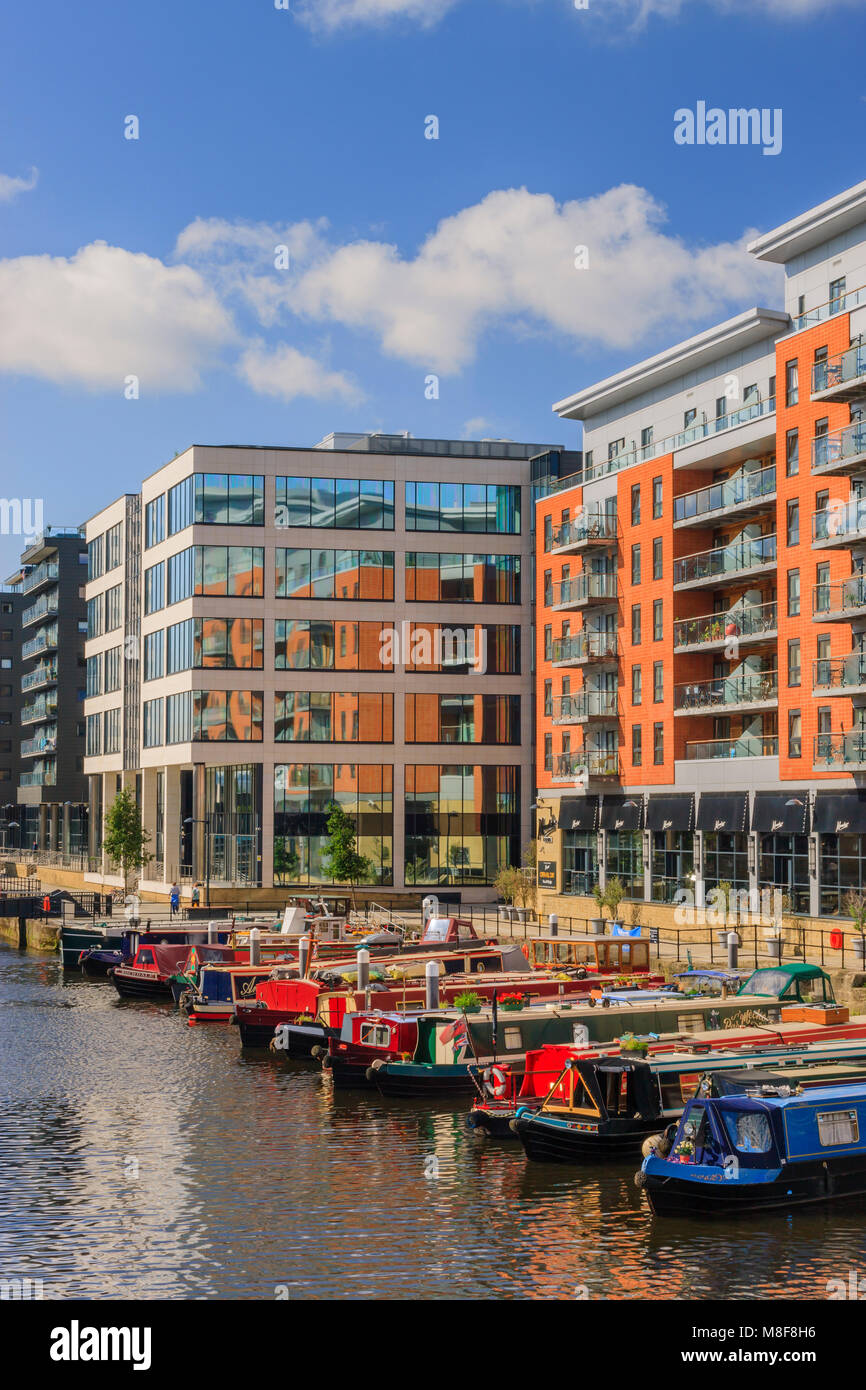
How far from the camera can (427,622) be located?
102 m

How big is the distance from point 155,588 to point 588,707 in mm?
38199

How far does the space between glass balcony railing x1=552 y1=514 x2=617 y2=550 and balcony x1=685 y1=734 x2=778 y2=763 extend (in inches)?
504

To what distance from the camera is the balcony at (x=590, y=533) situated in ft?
267

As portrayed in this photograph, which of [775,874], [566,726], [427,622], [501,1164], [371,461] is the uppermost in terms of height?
[371,461]

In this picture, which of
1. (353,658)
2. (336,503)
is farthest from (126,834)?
(336,503)

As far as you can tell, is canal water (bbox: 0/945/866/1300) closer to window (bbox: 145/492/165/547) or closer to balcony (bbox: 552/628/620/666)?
balcony (bbox: 552/628/620/666)

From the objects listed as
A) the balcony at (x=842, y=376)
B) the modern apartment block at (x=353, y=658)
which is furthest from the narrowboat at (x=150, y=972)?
the balcony at (x=842, y=376)

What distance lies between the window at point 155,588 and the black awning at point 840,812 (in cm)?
5603

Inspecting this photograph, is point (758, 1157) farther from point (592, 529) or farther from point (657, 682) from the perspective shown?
point (592, 529)

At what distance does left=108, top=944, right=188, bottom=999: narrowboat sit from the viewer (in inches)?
2527

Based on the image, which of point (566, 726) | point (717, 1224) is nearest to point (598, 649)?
point (566, 726)

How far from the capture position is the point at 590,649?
81438mm
